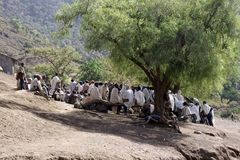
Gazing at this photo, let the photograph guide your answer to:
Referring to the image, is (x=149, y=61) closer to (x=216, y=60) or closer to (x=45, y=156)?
(x=216, y=60)

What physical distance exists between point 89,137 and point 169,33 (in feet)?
20.9

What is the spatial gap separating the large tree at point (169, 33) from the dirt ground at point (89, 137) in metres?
2.77

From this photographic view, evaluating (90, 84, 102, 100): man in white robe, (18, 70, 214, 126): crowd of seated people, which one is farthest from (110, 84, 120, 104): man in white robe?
(90, 84, 102, 100): man in white robe

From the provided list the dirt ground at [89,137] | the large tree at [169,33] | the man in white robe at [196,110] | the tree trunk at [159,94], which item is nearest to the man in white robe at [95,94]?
the dirt ground at [89,137]

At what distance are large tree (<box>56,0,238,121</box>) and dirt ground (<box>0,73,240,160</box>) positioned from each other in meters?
2.77

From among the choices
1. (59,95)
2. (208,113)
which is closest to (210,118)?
(208,113)

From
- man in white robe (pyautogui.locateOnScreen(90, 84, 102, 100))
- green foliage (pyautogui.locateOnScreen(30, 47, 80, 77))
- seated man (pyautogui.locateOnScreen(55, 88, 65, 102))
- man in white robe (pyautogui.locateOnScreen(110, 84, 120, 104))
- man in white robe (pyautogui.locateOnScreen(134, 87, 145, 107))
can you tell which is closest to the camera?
man in white robe (pyautogui.locateOnScreen(90, 84, 102, 100))

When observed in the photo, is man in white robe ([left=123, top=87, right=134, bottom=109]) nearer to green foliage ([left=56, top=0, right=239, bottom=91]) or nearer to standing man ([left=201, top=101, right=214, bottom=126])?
green foliage ([left=56, top=0, right=239, bottom=91])

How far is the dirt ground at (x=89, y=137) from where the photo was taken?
11.8 metres

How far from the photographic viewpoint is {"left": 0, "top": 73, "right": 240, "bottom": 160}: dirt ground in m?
11.8

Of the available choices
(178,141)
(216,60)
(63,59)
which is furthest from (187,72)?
(63,59)

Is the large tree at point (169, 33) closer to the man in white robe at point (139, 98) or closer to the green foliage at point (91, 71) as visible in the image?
the man in white robe at point (139, 98)

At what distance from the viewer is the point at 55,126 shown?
A: 49.9 feet

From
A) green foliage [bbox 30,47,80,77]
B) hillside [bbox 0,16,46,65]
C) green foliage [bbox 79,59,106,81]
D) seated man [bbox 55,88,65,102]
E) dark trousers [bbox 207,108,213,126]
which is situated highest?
hillside [bbox 0,16,46,65]
